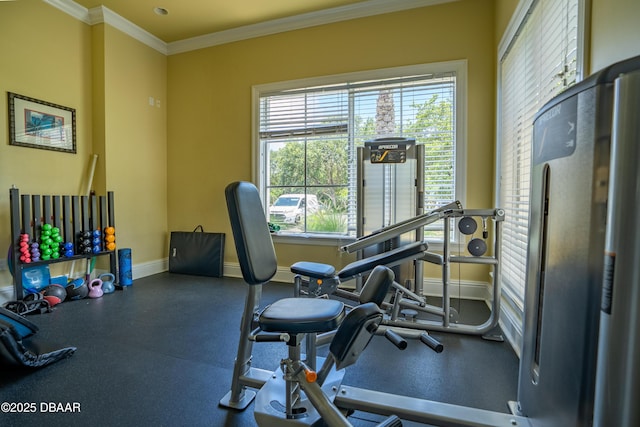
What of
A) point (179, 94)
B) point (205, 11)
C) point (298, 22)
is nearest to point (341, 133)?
point (298, 22)

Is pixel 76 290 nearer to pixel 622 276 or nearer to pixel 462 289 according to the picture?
pixel 462 289

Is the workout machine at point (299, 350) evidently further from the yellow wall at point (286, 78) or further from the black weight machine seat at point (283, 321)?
the yellow wall at point (286, 78)

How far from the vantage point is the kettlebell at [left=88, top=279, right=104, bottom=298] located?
338 centimetres

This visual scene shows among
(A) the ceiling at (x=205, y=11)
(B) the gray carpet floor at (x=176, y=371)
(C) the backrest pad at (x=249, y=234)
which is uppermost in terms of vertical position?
(A) the ceiling at (x=205, y=11)

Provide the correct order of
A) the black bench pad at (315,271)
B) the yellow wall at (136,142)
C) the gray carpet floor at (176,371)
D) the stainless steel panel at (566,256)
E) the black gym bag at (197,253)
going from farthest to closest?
1. the black gym bag at (197,253)
2. the yellow wall at (136,142)
3. the black bench pad at (315,271)
4. the gray carpet floor at (176,371)
5. the stainless steel panel at (566,256)

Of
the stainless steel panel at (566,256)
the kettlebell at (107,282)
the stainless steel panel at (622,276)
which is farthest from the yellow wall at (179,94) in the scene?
the stainless steel panel at (622,276)

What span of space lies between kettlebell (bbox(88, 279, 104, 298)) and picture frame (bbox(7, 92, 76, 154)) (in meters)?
1.52

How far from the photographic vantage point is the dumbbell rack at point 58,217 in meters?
3.00

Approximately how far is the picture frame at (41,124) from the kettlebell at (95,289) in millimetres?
1521

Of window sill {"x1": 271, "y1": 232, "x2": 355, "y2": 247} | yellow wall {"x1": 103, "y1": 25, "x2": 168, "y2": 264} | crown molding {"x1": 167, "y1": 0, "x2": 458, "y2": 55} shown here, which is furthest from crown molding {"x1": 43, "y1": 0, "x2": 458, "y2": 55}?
window sill {"x1": 271, "y1": 232, "x2": 355, "y2": 247}

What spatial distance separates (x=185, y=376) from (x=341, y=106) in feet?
10.1

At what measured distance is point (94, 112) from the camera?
12.6 ft

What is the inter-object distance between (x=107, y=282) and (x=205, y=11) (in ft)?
10.7

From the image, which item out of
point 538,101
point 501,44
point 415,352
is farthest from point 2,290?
point 501,44
